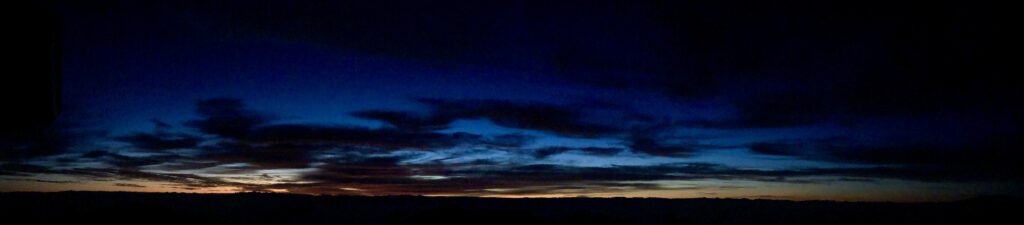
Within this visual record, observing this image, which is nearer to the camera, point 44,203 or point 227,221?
point 227,221

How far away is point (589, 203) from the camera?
2864 centimetres

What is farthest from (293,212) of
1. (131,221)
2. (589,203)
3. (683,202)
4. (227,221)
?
(683,202)

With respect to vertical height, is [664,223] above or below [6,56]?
below

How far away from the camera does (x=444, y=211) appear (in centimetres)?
1870

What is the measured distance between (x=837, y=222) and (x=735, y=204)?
24.2ft

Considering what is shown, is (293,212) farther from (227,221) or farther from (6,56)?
(6,56)

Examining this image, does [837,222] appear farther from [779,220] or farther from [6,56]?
[6,56]

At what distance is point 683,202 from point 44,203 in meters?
29.0

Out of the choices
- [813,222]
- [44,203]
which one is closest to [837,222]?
[813,222]

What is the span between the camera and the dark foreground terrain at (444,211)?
736 inches

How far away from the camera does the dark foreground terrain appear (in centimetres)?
1869

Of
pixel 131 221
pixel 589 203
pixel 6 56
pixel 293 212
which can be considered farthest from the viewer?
pixel 589 203

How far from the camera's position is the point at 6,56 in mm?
1726

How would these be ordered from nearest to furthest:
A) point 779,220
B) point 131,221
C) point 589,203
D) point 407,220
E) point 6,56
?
point 6,56 < point 131,221 < point 407,220 < point 779,220 < point 589,203
